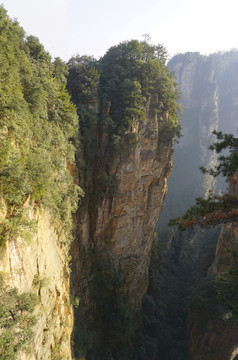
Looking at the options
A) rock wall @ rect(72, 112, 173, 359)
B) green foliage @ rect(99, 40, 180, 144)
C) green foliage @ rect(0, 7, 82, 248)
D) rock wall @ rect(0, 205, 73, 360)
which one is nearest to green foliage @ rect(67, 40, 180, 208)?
green foliage @ rect(99, 40, 180, 144)

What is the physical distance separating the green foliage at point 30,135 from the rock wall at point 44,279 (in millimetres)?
576

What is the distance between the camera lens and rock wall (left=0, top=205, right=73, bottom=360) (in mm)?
5375

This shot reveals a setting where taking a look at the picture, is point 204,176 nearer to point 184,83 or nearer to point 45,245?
point 184,83

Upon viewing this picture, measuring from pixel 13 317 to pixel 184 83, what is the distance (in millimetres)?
96860

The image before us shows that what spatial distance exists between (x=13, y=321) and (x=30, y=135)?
5243mm

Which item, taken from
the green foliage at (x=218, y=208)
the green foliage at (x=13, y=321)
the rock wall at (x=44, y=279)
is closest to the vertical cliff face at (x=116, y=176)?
the rock wall at (x=44, y=279)

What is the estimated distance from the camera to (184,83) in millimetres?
86250

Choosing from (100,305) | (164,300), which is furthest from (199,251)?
(100,305)

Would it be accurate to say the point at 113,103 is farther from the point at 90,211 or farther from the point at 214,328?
the point at 214,328

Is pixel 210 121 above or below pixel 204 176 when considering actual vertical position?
above

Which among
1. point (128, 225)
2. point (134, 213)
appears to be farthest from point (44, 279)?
point (134, 213)

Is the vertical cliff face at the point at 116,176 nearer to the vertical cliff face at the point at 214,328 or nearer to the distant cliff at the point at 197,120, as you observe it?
the vertical cliff face at the point at 214,328

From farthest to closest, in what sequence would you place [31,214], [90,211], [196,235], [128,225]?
[196,235], [128,225], [90,211], [31,214]

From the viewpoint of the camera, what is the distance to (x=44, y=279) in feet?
21.9
